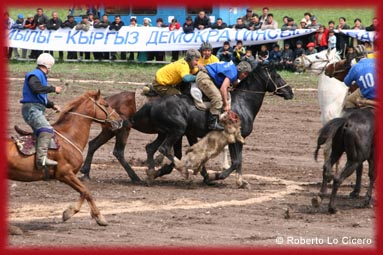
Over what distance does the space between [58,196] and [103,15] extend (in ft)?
71.5

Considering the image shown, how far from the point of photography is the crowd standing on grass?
2941 centimetres

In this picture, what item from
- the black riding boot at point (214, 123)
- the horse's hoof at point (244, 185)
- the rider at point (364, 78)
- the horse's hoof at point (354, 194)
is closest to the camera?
the rider at point (364, 78)

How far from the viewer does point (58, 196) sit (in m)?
14.9

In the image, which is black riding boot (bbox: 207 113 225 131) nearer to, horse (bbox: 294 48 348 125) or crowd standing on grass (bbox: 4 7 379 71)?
horse (bbox: 294 48 348 125)

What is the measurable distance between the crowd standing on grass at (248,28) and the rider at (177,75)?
9.80m

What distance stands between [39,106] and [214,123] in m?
4.01

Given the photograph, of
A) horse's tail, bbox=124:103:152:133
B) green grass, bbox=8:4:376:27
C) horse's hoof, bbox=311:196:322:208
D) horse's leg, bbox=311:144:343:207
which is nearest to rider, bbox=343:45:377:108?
horse's leg, bbox=311:144:343:207

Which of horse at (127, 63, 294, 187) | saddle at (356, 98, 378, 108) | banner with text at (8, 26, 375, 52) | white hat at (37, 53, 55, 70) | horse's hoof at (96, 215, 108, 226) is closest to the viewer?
horse's hoof at (96, 215, 108, 226)

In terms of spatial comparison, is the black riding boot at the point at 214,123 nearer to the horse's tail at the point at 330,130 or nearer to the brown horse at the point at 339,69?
the brown horse at the point at 339,69

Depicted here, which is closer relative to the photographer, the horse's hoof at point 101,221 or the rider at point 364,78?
the horse's hoof at point 101,221

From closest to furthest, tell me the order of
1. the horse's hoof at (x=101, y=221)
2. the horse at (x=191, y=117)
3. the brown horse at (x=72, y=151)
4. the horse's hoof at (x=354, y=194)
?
the brown horse at (x=72, y=151), the horse's hoof at (x=101, y=221), the horse's hoof at (x=354, y=194), the horse at (x=191, y=117)

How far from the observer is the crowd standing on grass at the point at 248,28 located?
29.4 metres
